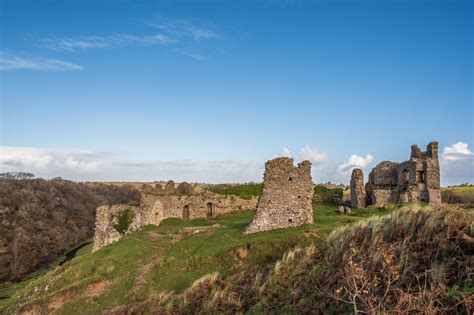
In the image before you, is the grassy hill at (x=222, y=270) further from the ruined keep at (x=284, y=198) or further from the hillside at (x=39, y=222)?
the hillside at (x=39, y=222)

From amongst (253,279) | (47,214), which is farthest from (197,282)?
(47,214)

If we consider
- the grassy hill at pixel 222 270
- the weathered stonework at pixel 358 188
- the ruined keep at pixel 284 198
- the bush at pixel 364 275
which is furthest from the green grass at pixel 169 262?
the weathered stonework at pixel 358 188

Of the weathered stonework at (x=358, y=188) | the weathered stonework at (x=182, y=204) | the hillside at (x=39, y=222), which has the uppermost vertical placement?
the weathered stonework at (x=358, y=188)

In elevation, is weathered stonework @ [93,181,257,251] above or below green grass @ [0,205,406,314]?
above

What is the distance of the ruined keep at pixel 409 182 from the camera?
3266cm

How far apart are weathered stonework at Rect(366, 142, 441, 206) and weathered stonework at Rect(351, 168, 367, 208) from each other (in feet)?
2.85

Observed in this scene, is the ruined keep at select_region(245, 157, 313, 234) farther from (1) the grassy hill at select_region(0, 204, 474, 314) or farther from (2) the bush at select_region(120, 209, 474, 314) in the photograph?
(2) the bush at select_region(120, 209, 474, 314)

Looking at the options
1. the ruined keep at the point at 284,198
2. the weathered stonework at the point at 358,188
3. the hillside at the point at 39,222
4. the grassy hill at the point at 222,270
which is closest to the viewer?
the grassy hill at the point at 222,270

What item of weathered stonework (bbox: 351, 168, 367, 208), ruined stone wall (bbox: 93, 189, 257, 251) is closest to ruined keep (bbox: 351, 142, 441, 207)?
weathered stonework (bbox: 351, 168, 367, 208)

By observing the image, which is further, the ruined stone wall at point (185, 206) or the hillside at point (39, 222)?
the hillside at point (39, 222)

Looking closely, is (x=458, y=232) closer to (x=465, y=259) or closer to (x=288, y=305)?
(x=465, y=259)

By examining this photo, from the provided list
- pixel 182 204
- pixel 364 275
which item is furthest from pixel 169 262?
pixel 182 204

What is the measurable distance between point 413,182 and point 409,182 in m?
0.41

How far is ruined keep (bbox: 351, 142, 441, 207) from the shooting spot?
3266cm
